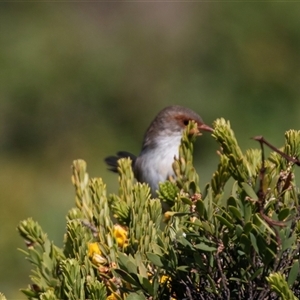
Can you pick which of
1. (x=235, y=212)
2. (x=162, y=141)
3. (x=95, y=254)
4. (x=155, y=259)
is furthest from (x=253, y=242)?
(x=162, y=141)

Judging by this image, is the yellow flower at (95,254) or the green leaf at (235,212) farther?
the yellow flower at (95,254)

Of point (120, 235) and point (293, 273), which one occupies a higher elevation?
point (120, 235)

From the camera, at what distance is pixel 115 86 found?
881 centimetres

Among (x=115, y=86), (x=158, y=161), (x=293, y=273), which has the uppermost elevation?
(x=115, y=86)

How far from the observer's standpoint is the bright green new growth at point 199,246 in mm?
1740

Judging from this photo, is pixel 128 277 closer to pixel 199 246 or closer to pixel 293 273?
pixel 199 246

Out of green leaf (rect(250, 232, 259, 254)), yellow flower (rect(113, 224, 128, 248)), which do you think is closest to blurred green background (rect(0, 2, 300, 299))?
yellow flower (rect(113, 224, 128, 248))

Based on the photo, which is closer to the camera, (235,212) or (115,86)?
(235,212)

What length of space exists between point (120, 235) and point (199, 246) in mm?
542

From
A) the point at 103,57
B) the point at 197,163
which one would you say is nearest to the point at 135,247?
the point at 197,163

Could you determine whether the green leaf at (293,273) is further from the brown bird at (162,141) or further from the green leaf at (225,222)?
the brown bird at (162,141)

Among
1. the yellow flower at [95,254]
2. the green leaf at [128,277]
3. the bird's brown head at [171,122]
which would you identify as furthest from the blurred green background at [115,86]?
the green leaf at [128,277]

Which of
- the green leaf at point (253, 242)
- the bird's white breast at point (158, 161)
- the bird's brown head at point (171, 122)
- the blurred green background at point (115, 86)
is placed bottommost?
the green leaf at point (253, 242)

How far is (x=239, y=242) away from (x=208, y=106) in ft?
19.4
